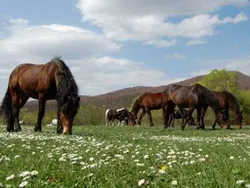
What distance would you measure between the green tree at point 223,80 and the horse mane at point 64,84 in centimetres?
5032

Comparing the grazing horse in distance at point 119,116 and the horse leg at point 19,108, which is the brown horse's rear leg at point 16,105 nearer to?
the horse leg at point 19,108

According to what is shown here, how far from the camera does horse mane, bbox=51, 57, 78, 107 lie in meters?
15.6

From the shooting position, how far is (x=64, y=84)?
16.0m

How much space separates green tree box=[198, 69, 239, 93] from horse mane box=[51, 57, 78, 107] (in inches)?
1981

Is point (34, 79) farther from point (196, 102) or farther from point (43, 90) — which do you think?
point (196, 102)

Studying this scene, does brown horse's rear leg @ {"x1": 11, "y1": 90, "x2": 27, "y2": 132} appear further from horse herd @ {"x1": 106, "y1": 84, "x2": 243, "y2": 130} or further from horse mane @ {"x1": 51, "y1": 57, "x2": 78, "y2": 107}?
horse herd @ {"x1": 106, "y1": 84, "x2": 243, "y2": 130}

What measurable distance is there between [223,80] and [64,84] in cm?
5277

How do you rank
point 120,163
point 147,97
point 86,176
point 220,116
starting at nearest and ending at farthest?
point 86,176 < point 120,163 < point 220,116 < point 147,97

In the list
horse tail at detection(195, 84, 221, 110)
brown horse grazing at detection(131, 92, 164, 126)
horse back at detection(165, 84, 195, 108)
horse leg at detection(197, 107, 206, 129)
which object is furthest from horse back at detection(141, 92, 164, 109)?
horse tail at detection(195, 84, 221, 110)

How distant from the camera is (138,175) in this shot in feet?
18.0

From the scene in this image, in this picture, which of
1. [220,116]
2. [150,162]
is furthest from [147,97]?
[150,162]

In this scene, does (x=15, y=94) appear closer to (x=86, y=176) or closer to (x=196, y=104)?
(x=196, y=104)

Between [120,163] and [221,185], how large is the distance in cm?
246

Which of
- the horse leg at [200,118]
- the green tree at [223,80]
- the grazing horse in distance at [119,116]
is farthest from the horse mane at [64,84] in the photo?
the green tree at [223,80]
